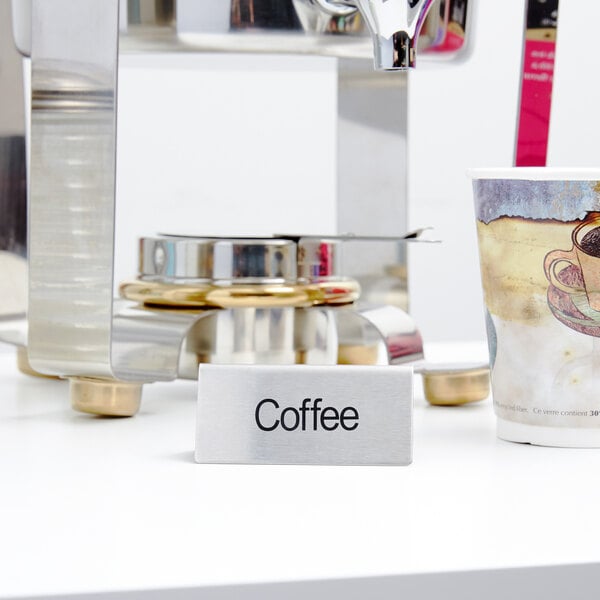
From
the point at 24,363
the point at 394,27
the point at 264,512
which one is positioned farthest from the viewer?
the point at 24,363

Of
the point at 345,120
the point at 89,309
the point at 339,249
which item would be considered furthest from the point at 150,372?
the point at 345,120

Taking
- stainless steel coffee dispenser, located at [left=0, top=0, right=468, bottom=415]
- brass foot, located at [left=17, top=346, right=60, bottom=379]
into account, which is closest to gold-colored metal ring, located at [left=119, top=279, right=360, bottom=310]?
stainless steel coffee dispenser, located at [left=0, top=0, right=468, bottom=415]

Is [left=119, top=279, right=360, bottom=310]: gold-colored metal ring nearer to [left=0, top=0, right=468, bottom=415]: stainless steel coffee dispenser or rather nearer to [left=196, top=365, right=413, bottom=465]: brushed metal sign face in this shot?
[left=0, top=0, right=468, bottom=415]: stainless steel coffee dispenser

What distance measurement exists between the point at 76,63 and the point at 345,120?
12.4 inches

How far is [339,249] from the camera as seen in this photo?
0.62m

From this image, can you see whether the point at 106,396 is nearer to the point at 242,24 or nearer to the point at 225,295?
the point at 225,295

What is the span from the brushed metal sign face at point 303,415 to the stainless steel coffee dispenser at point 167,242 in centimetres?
8

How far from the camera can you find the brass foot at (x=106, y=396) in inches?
20.3

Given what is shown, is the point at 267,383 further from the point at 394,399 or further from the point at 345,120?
the point at 345,120

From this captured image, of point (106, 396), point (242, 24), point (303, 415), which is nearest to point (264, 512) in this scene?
point (303, 415)

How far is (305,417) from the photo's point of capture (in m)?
0.43

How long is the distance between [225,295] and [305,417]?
143 mm

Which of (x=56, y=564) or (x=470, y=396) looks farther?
(x=470, y=396)

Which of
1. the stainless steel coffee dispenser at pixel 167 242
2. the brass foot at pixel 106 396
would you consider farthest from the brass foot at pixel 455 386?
the brass foot at pixel 106 396
